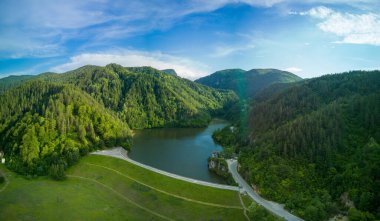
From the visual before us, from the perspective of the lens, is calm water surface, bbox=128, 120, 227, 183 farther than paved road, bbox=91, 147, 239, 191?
Yes

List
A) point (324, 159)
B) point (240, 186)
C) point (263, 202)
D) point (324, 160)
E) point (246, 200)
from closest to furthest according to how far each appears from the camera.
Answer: point (263, 202), point (246, 200), point (324, 160), point (324, 159), point (240, 186)

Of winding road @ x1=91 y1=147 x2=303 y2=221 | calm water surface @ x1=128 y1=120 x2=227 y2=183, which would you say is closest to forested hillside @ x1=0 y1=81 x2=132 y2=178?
winding road @ x1=91 y1=147 x2=303 y2=221

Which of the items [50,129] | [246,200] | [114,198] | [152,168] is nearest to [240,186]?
[246,200]

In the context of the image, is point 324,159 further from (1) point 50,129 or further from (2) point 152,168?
(1) point 50,129

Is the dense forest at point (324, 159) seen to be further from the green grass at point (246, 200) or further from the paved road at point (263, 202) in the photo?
the green grass at point (246, 200)

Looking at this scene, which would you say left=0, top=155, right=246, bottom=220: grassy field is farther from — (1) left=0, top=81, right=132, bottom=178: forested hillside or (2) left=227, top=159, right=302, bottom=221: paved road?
(1) left=0, top=81, right=132, bottom=178: forested hillside
